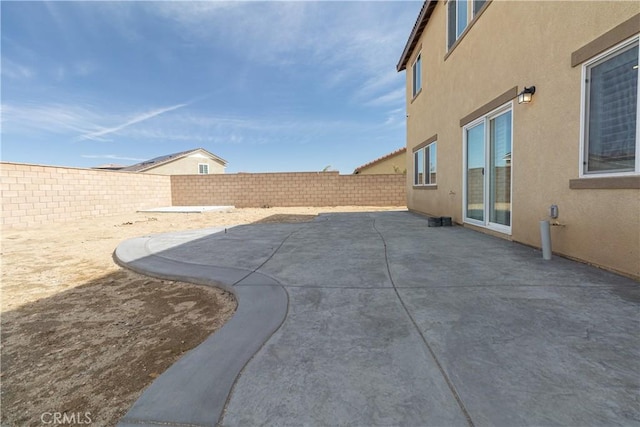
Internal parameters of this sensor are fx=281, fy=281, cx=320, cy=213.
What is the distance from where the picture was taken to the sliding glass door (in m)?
5.21

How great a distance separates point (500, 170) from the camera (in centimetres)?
541

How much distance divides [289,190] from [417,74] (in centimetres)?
951

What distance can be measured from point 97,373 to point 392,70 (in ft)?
47.1

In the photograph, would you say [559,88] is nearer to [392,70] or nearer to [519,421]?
[519,421]

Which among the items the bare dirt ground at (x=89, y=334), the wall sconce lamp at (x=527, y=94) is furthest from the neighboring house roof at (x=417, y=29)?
the bare dirt ground at (x=89, y=334)

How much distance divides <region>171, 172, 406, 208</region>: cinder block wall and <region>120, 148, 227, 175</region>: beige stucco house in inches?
372

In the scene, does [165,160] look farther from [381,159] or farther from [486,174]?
[486,174]

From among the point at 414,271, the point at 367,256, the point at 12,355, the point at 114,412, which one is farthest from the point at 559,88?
the point at 12,355

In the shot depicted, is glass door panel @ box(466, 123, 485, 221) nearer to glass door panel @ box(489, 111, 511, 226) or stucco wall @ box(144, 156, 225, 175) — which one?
glass door panel @ box(489, 111, 511, 226)

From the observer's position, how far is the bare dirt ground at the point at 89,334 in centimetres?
163

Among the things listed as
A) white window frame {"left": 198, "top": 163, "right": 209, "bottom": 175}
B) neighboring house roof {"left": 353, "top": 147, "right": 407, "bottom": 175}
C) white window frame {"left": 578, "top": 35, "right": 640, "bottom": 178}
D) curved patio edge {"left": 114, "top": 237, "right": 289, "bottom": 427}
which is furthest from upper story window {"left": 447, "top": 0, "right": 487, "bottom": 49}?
white window frame {"left": 198, "top": 163, "right": 209, "bottom": 175}

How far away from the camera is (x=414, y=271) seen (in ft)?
11.4

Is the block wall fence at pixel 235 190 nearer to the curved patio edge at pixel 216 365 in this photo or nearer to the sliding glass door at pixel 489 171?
the sliding glass door at pixel 489 171

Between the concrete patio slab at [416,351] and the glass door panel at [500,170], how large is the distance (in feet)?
6.02
